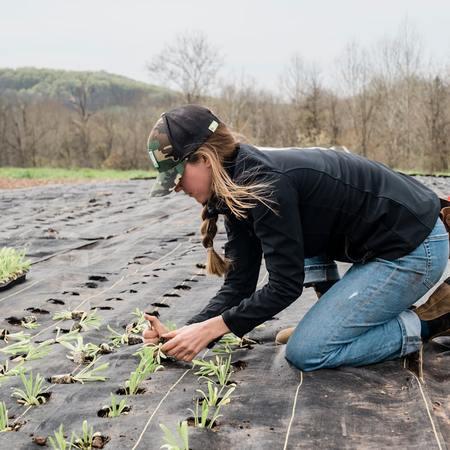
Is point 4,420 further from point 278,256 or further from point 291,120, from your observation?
point 291,120

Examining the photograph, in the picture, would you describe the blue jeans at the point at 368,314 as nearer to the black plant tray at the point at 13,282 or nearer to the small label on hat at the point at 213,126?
the small label on hat at the point at 213,126

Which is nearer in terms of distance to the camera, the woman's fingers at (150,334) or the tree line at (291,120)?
the woman's fingers at (150,334)

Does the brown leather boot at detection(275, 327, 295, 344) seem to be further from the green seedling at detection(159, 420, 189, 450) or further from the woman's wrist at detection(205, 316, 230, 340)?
the green seedling at detection(159, 420, 189, 450)

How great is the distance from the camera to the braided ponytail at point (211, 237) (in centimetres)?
210

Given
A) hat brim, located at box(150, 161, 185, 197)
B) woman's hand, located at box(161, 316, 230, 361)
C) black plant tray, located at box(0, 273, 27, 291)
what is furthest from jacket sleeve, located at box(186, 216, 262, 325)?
black plant tray, located at box(0, 273, 27, 291)

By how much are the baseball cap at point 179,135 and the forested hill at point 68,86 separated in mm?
48853

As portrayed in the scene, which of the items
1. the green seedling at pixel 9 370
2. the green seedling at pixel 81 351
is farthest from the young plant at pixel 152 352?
the green seedling at pixel 9 370

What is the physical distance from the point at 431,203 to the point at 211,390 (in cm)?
108

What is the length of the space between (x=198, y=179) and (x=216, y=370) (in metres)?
0.69

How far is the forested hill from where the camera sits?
50.8 metres

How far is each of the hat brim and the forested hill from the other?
160ft

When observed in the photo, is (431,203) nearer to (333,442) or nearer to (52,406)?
(333,442)

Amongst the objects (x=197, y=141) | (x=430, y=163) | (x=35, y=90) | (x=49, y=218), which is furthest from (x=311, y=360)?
(x=35, y=90)

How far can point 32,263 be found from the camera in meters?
4.45
